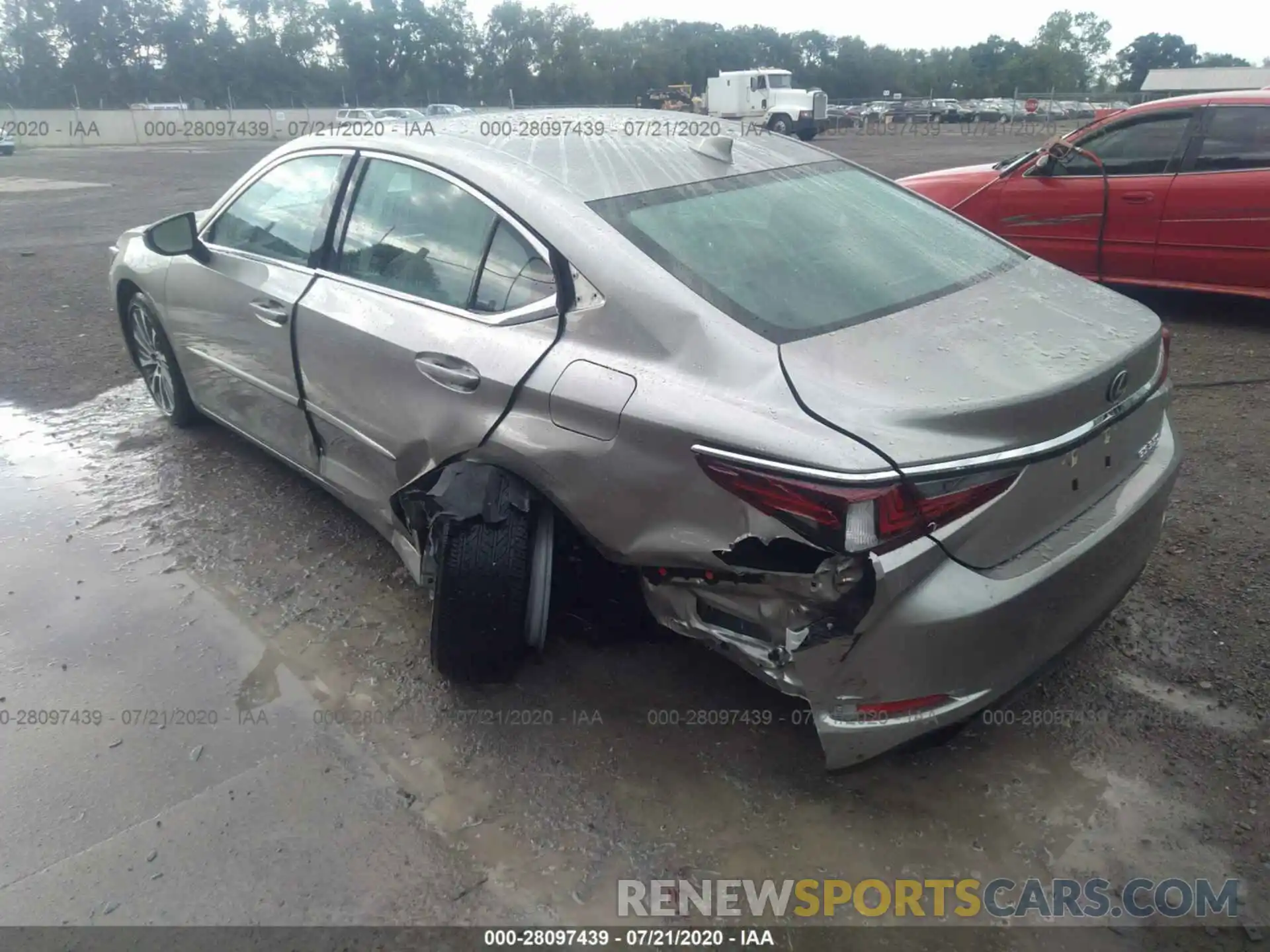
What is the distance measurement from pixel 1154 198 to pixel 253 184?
5.34 m

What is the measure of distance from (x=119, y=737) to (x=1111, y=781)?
273 cm

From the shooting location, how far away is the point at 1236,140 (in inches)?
228

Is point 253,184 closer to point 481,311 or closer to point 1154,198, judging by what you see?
point 481,311

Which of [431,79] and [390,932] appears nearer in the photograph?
[390,932]

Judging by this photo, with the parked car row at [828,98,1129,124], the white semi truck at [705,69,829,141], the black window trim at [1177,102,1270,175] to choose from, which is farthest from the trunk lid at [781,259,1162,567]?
the parked car row at [828,98,1129,124]

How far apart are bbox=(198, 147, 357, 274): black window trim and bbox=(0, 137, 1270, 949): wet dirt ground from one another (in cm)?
105

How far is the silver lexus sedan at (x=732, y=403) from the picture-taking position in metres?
2.07

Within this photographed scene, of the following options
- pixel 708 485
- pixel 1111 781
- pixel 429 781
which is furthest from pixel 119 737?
pixel 1111 781

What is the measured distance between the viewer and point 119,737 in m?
2.75

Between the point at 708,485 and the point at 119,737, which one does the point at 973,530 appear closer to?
the point at 708,485

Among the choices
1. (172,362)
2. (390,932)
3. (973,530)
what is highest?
(973,530)

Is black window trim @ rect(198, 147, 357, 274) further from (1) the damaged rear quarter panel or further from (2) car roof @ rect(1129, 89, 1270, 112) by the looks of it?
(2) car roof @ rect(1129, 89, 1270, 112)

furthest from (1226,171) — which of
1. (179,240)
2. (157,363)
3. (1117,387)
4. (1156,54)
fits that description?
(1156,54)

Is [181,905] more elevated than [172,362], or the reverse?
[172,362]
